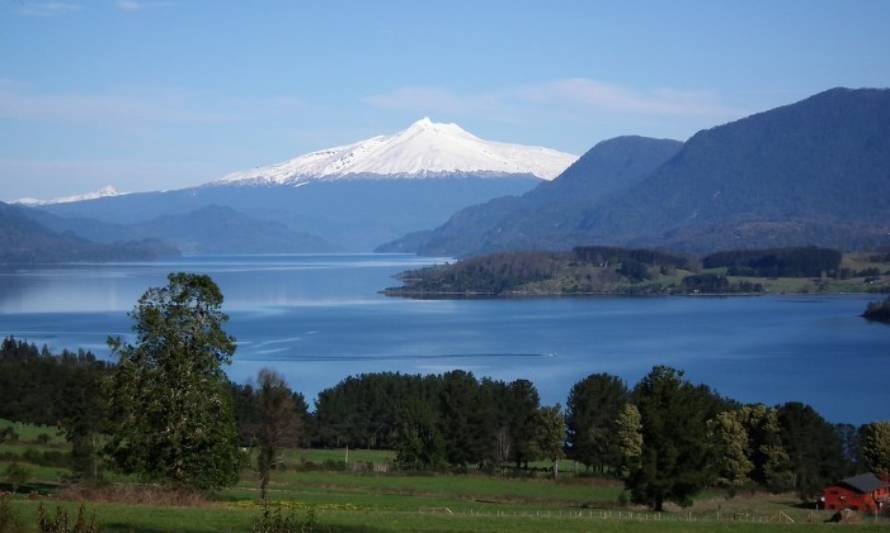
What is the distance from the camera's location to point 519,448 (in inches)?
1283

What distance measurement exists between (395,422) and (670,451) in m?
16.1

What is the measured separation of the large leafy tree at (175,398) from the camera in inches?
681

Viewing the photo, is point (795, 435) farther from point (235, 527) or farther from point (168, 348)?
point (235, 527)

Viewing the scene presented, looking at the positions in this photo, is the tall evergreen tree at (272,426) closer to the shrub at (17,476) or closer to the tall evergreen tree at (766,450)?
the shrub at (17,476)

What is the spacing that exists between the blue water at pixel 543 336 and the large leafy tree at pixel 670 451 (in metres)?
24.7

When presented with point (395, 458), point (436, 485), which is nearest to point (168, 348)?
point (436, 485)

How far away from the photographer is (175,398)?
1723cm

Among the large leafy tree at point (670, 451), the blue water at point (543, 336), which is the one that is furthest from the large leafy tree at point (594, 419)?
the blue water at point (543, 336)

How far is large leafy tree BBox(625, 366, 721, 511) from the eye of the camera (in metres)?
22.2

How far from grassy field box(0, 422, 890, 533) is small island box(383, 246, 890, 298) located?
321ft

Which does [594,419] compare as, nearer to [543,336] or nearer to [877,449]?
[877,449]

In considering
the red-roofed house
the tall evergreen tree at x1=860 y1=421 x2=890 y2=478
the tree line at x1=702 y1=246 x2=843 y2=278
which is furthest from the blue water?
the red-roofed house

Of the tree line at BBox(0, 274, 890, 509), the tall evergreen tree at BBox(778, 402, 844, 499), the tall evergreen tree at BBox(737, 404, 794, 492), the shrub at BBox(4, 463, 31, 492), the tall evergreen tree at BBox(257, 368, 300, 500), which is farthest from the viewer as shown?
the tall evergreen tree at BBox(778, 402, 844, 499)

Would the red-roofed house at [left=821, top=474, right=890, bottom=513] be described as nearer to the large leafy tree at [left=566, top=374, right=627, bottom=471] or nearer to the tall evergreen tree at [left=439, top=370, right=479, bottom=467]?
the large leafy tree at [left=566, top=374, right=627, bottom=471]
